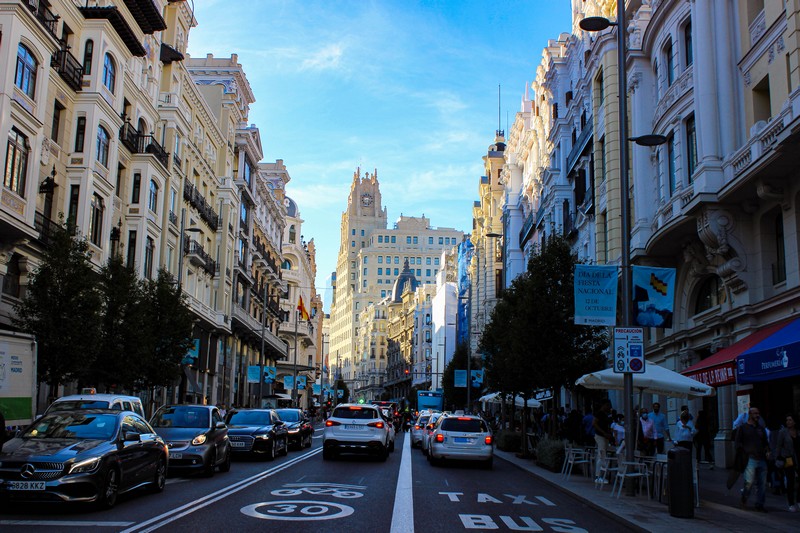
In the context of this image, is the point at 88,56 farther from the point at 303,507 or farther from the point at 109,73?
the point at 303,507

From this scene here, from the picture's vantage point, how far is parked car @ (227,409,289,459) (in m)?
23.3

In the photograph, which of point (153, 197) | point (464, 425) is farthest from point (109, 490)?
point (153, 197)

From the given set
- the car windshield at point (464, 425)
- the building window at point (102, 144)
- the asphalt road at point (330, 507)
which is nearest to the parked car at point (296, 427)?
the car windshield at point (464, 425)

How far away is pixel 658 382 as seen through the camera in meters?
17.9

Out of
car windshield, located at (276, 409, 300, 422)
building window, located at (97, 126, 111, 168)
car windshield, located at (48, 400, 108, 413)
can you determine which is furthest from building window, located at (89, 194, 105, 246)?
car windshield, located at (48, 400, 108, 413)

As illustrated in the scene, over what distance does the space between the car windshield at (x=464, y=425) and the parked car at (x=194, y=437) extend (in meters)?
6.81

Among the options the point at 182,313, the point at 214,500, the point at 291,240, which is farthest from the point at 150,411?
the point at 291,240

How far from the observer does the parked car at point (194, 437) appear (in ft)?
56.8

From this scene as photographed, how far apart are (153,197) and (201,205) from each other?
9663mm

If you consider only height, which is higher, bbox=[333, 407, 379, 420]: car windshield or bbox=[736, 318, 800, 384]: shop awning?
bbox=[736, 318, 800, 384]: shop awning

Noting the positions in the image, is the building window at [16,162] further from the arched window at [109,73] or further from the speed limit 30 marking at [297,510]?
the speed limit 30 marking at [297,510]

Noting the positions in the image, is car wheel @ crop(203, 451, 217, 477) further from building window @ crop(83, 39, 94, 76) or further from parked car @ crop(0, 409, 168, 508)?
building window @ crop(83, 39, 94, 76)

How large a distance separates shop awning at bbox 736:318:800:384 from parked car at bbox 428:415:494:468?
745 centimetres

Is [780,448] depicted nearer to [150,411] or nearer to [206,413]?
[206,413]
